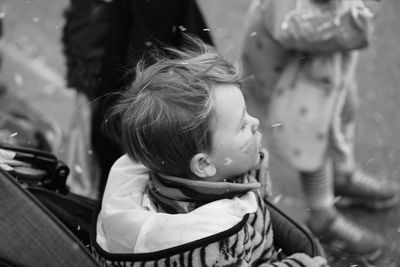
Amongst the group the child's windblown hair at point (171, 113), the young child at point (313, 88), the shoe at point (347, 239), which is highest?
the child's windblown hair at point (171, 113)

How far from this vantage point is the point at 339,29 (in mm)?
2262

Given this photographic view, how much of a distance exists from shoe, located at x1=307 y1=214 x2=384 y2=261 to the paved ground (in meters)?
0.05

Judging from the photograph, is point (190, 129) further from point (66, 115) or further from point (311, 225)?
point (66, 115)

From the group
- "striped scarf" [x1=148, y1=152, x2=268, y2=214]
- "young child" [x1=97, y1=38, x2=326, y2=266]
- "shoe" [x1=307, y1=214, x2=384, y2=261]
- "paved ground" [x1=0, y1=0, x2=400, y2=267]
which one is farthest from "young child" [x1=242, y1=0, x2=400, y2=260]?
"striped scarf" [x1=148, y1=152, x2=268, y2=214]

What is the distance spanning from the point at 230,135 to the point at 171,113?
5.5 inches

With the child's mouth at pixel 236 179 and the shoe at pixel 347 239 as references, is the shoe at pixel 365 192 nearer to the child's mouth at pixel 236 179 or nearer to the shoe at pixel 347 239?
the shoe at pixel 347 239

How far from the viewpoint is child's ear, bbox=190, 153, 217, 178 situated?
1.51 meters

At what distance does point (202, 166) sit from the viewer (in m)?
1.53

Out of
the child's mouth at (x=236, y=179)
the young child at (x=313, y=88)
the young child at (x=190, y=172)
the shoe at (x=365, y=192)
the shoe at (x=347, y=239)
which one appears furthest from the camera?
the shoe at (x=365, y=192)

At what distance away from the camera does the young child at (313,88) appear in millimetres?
2277

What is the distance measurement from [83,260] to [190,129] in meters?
0.36

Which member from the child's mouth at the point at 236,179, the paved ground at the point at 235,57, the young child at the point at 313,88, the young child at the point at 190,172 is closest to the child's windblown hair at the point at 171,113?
the young child at the point at 190,172

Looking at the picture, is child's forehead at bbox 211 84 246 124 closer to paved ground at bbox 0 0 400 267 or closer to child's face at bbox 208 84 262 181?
child's face at bbox 208 84 262 181

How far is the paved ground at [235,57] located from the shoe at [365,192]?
5cm
